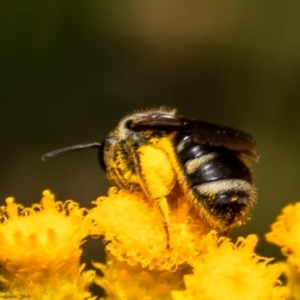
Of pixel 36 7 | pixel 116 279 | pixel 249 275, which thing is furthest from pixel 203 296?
pixel 36 7

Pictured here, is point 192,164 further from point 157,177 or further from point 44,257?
point 44,257

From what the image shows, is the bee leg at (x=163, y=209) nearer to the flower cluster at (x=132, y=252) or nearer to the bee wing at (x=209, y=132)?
the flower cluster at (x=132, y=252)

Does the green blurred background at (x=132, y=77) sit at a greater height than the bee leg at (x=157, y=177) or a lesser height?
greater

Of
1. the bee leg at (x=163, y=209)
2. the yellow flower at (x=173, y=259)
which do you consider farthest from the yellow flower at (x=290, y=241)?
the bee leg at (x=163, y=209)

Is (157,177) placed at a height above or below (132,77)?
below

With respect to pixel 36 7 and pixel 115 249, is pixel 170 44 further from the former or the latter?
pixel 115 249

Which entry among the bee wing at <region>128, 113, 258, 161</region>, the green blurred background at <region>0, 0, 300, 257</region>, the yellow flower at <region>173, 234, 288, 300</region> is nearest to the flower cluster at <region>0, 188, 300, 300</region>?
the yellow flower at <region>173, 234, 288, 300</region>

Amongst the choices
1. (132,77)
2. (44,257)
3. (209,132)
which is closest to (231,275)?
(209,132)
